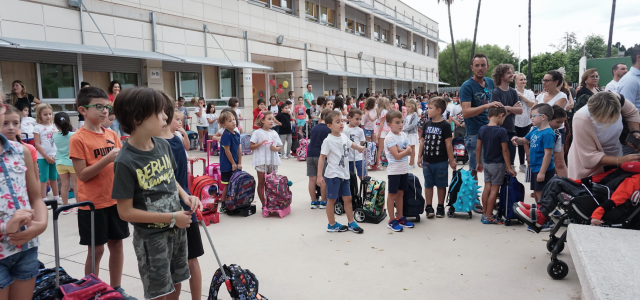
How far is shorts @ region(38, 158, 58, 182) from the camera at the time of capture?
6219 millimetres

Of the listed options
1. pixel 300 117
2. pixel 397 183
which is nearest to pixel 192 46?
pixel 300 117

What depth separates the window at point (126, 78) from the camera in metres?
12.2

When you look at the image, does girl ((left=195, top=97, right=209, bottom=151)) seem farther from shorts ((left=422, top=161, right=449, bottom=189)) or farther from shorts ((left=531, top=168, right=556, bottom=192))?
shorts ((left=531, top=168, right=556, bottom=192))

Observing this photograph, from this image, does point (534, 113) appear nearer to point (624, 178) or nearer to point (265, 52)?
point (624, 178)

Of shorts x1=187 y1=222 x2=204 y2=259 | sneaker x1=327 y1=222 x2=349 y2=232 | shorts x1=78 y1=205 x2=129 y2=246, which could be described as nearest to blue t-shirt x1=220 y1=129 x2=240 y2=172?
sneaker x1=327 y1=222 x2=349 y2=232

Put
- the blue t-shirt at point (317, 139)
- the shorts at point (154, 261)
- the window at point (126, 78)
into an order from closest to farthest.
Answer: the shorts at point (154, 261), the blue t-shirt at point (317, 139), the window at point (126, 78)

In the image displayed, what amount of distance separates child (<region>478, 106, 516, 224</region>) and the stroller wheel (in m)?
1.69

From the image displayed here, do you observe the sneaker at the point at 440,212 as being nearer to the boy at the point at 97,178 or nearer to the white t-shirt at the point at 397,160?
the white t-shirt at the point at 397,160

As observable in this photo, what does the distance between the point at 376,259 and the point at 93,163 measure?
2806 millimetres

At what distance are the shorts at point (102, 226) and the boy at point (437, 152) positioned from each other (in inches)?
154

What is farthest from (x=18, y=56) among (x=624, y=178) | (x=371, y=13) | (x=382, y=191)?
(x=371, y=13)

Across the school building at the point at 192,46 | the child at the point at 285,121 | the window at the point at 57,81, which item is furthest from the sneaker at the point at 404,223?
the window at the point at 57,81

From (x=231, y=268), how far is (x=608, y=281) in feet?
8.39

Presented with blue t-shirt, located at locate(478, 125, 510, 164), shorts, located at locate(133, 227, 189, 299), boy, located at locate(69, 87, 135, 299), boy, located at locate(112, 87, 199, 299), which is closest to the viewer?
boy, located at locate(112, 87, 199, 299)
